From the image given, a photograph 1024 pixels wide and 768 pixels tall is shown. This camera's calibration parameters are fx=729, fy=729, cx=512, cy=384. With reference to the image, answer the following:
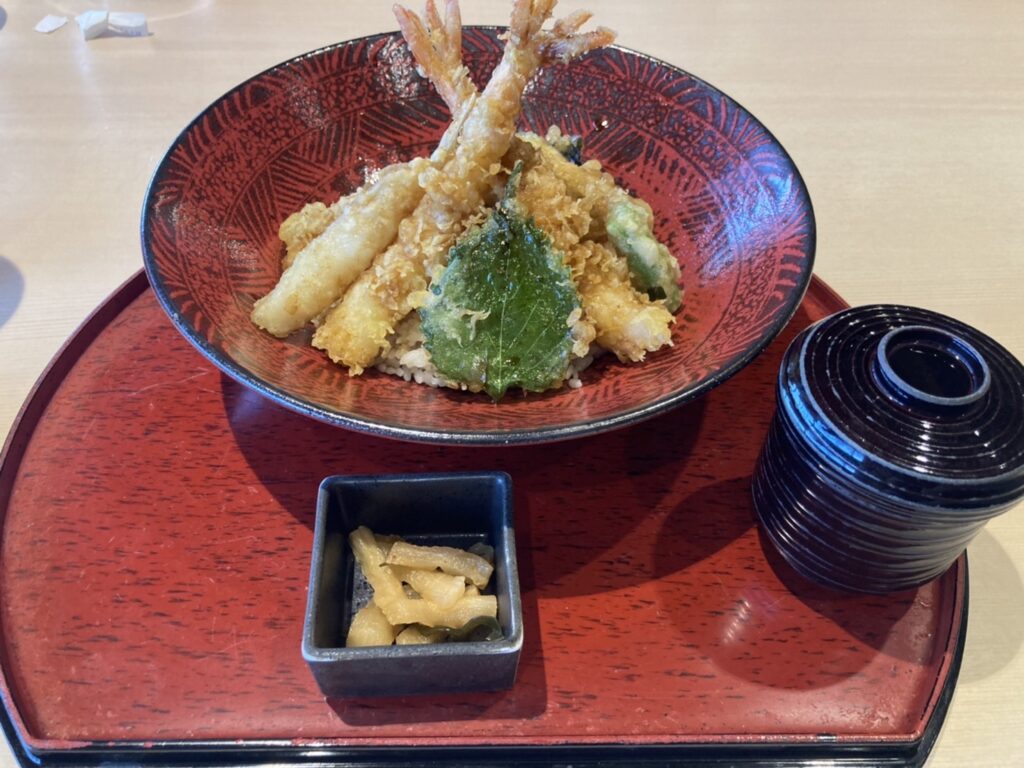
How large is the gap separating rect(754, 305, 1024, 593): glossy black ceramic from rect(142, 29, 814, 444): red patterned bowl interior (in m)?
0.17

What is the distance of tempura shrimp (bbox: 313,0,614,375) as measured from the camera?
4.92 feet

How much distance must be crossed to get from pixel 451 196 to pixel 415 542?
2.35 feet

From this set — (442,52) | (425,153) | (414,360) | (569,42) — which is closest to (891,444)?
(414,360)

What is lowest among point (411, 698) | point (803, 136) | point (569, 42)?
point (411, 698)

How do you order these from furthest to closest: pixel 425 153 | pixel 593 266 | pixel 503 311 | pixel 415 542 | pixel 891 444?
pixel 425 153
pixel 593 266
pixel 503 311
pixel 415 542
pixel 891 444

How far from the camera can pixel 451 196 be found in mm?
1530

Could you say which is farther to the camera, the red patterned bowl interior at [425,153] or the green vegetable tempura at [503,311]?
the green vegetable tempura at [503,311]

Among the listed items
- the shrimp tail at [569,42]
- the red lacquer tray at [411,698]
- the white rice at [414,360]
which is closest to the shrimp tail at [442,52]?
the shrimp tail at [569,42]

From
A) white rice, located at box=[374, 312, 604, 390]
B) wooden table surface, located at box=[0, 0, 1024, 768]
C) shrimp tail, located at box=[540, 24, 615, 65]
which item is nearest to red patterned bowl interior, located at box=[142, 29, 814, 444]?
white rice, located at box=[374, 312, 604, 390]

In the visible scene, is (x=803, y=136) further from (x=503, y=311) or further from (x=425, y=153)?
(x=503, y=311)

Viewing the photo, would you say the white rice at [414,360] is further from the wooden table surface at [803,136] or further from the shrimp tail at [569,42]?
the wooden table surface at [803,136]

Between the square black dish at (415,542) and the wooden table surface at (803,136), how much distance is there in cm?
55

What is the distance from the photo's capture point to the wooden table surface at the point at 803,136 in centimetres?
167

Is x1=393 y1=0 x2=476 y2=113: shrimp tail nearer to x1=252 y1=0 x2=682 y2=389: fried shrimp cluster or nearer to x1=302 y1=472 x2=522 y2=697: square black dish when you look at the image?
x1=252 y1=0 x2=682 y2=389: fried shrimp cluster
